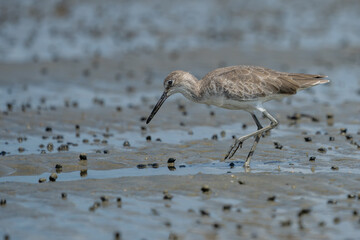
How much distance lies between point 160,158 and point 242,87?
212 cm

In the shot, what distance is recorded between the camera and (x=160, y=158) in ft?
41.3

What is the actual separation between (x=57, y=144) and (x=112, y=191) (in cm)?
361

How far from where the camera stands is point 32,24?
82.4ft

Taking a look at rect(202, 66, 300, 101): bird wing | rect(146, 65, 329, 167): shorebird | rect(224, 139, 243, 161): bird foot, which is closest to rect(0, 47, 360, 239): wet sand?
rect(224, 139, 243, 161): bird foot

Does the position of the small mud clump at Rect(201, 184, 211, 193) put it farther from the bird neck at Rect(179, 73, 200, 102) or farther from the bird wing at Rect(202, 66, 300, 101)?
the bird neck at Rect(179, 73, 200, 102)

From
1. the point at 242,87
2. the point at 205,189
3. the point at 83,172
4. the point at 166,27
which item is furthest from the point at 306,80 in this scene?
the point at 166,27

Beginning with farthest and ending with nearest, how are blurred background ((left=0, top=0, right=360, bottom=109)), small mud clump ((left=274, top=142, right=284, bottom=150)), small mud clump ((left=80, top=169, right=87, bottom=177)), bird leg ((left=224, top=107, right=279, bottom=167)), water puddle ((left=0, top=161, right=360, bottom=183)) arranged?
blurred background ((left=0, top=0, right=360, bottom=109)) < small mud clump ((left=274, top=142, right=284, bottom=150)) < bird leg ((left=224, top=107, right=279, bottom=167)) < small mud clump ((left=80, top=169, right=87, bottom=177)) < water puddle ((left=0, top=161, right=360, bottom=183))

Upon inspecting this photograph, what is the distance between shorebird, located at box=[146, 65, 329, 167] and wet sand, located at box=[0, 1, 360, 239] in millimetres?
1026

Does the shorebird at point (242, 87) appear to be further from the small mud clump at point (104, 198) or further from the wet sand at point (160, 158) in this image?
the small mud clump at point (104, 198)

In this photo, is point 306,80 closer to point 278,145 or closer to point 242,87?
point 242,87

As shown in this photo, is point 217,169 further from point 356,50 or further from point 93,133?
point 356,50

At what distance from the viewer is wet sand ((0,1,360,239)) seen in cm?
896

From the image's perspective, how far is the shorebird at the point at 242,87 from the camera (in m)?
12.0

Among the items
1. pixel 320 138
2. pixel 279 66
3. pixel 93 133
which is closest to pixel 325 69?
pixel 279 66
